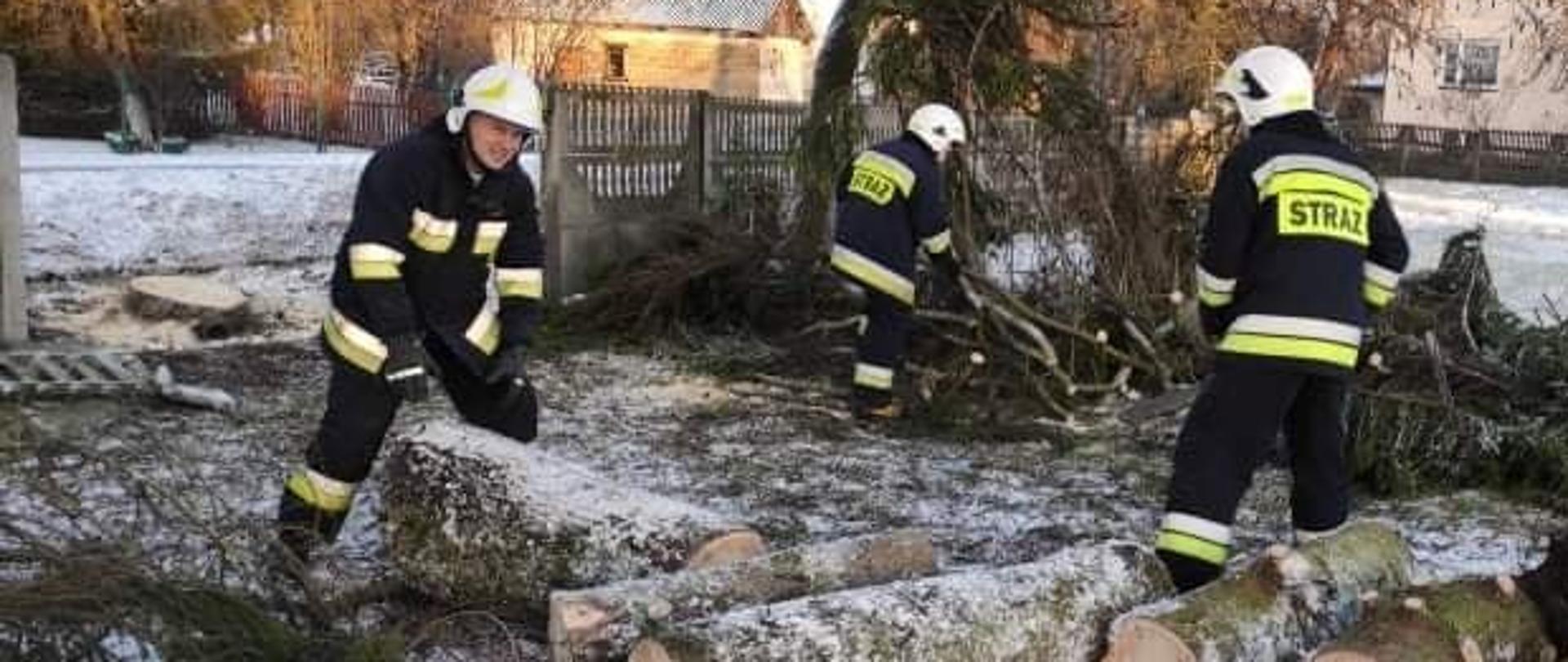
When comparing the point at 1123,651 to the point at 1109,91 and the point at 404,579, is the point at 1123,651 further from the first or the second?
the point at 1109,91

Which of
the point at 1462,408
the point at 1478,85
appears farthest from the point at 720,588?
the point at 1478,85

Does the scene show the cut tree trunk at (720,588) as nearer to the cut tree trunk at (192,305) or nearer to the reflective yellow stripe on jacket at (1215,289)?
the reflective yellow stripe on jacket at (1215,289)

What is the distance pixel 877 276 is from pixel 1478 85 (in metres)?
28.8

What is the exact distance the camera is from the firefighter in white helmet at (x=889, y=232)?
22.2 ft

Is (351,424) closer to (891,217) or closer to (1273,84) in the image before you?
(1273,84)

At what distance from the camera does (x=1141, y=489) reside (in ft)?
19.1

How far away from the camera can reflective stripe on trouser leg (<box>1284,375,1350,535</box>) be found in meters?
4.34

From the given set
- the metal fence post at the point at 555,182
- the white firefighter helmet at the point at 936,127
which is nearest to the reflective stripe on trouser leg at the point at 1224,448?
the white firefighter helmet at the point at 936,127

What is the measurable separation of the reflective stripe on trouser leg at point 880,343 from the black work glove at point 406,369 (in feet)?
9.92

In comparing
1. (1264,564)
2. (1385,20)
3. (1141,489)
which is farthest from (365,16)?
(1264,564)

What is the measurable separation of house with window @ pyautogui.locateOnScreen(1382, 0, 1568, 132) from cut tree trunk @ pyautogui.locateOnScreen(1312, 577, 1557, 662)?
89.8ft

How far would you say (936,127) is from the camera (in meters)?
6.83

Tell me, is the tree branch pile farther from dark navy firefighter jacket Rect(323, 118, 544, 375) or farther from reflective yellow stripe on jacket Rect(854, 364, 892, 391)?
dark navy firefighter jacket Rect(323, 118, 544, 375)

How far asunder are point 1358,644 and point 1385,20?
10019 mm
